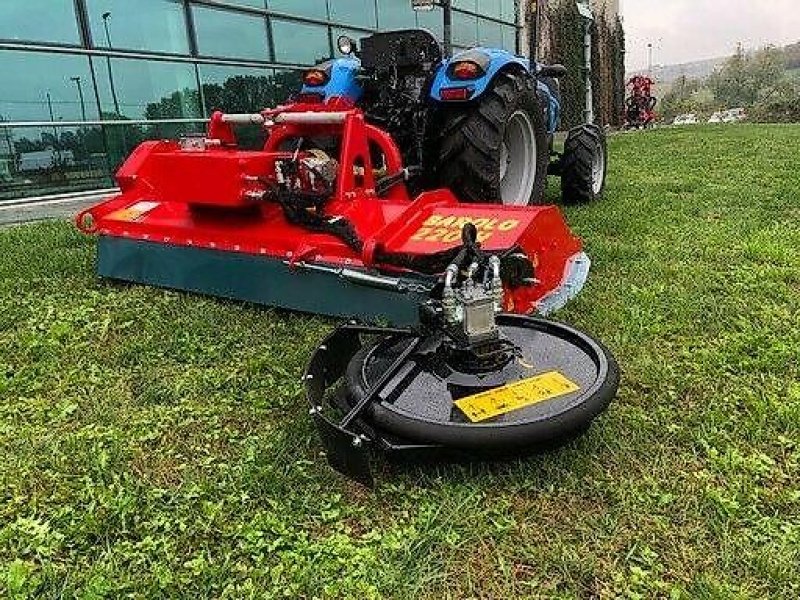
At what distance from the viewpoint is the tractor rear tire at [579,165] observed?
5.54 m

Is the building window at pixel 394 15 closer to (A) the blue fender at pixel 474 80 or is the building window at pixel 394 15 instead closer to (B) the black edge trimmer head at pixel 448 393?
(A) the blue fender at pixel 474 80

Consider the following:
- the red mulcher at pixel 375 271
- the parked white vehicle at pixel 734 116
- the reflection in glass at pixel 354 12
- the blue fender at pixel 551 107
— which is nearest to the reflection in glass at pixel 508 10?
the reflection in glass at pixel 354 12

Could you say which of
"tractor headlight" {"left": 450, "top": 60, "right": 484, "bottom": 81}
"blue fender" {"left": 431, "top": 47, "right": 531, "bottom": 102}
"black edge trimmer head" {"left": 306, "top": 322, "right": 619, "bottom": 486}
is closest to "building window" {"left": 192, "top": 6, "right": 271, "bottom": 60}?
"blue fender" {"left": 431, "top": 47, "right": 531, "bottom": 102}

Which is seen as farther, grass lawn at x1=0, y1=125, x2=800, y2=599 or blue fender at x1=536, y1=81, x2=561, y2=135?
blue fender at x1=536, y1=81, x2=561, y2=135

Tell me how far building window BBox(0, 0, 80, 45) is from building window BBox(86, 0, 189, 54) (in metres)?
0.20

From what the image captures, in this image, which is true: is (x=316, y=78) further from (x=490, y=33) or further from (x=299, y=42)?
(x=490, y=33)

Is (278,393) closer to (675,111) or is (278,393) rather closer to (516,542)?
(516,542)

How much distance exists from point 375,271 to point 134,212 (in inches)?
60.8

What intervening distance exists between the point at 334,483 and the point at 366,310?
3.53 feet

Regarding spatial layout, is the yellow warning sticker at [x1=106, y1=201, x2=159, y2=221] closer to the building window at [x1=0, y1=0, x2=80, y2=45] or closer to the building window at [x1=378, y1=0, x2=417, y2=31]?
the building window at [x1=0, y1=0, x2=80, y2=45]

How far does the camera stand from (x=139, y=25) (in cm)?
714

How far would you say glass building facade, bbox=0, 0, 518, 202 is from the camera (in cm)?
636

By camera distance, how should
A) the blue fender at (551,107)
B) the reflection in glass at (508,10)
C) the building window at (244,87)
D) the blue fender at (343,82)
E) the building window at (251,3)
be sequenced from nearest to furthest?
the blue fender at (343,82) → the blue fender at (551,107) → the building window at (244,87) → the building window at (251,3) → the reflection in glass at (508,10)

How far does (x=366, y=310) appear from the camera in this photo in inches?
113
